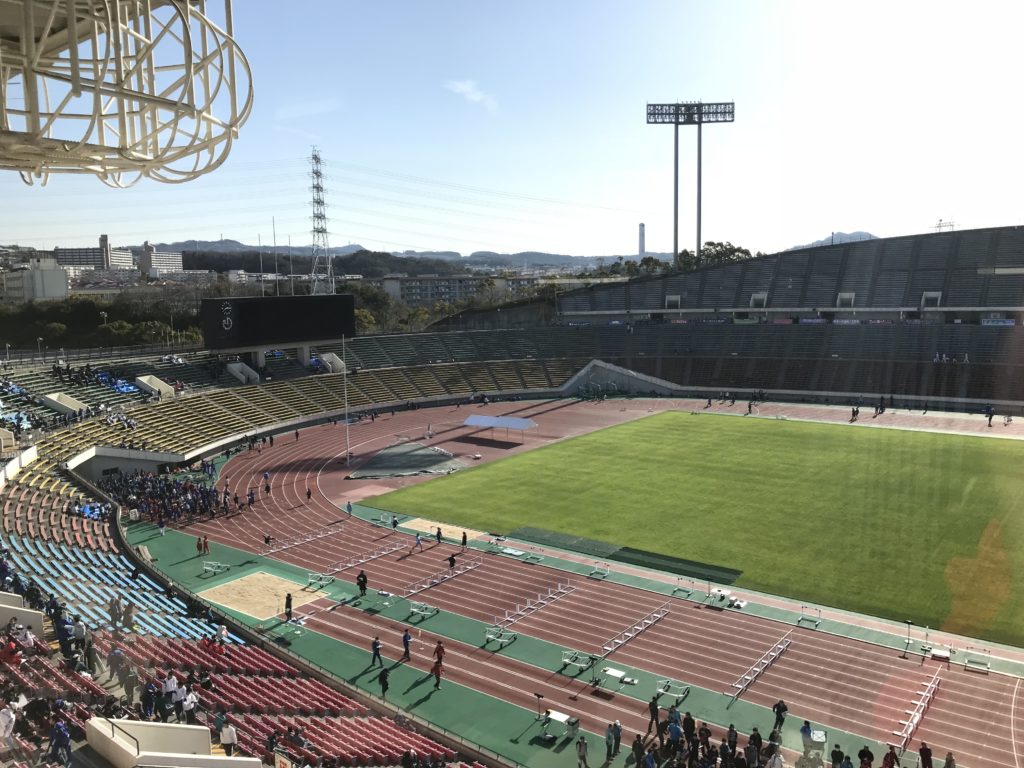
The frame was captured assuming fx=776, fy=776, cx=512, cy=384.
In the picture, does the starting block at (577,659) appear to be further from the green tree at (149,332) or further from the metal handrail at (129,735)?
the green tree at (149,332)

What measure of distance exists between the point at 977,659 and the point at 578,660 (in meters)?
9.67

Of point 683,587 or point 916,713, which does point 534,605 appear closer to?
point 683,587

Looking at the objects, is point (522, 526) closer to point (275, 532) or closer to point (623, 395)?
point (275, 532)

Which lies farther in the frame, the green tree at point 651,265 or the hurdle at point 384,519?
the green tree at point 651,265

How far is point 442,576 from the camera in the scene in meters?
25.1

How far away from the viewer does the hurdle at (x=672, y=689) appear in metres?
17.6

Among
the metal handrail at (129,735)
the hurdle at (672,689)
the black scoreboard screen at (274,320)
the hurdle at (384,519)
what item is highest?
the black scoreboard screen at (274,320)

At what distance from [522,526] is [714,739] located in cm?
1448

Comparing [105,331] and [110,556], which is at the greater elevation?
[105,331]

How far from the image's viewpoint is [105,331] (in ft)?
222

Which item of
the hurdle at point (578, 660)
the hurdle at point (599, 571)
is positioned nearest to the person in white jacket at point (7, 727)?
the hurdle at point (578, 660)

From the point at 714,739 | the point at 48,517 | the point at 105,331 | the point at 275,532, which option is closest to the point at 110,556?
the point at 48,517

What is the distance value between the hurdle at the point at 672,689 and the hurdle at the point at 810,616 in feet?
15.9

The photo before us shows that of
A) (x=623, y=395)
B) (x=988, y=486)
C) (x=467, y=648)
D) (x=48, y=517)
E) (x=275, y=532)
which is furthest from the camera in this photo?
(x=623, y=395)
